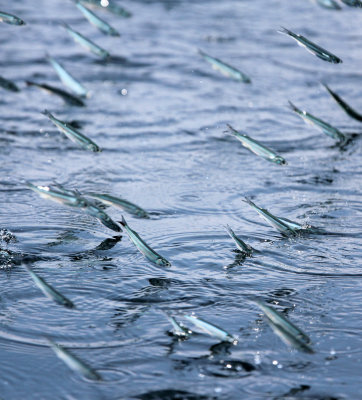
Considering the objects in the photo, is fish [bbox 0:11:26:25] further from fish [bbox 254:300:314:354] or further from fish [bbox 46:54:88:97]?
fish [bbox 254:300:314:354]

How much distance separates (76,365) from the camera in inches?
149

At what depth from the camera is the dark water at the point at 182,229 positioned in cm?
415

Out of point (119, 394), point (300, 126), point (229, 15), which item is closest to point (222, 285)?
point (119, 394)

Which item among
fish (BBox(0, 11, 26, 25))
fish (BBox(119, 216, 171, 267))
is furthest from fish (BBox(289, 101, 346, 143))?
fish (BBox(0, 11, 26, 25))

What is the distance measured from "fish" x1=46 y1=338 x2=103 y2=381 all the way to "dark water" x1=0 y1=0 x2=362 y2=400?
52 mm

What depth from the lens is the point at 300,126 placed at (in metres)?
9.17

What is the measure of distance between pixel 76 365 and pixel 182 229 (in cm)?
251

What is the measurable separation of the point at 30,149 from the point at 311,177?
3.10 m

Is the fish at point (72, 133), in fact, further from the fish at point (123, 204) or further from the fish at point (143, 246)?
the fish at point (143, 246)

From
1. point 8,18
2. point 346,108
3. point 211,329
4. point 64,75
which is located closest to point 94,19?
point 64,75

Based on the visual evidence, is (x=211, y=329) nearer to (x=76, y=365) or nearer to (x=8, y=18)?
(x=76, y=365)

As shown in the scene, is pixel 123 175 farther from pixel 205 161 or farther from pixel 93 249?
pixel 93 249

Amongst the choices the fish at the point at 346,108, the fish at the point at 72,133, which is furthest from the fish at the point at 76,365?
the fish at the point at 346,108

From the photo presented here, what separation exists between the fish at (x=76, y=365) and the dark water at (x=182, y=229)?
5 centimetres
